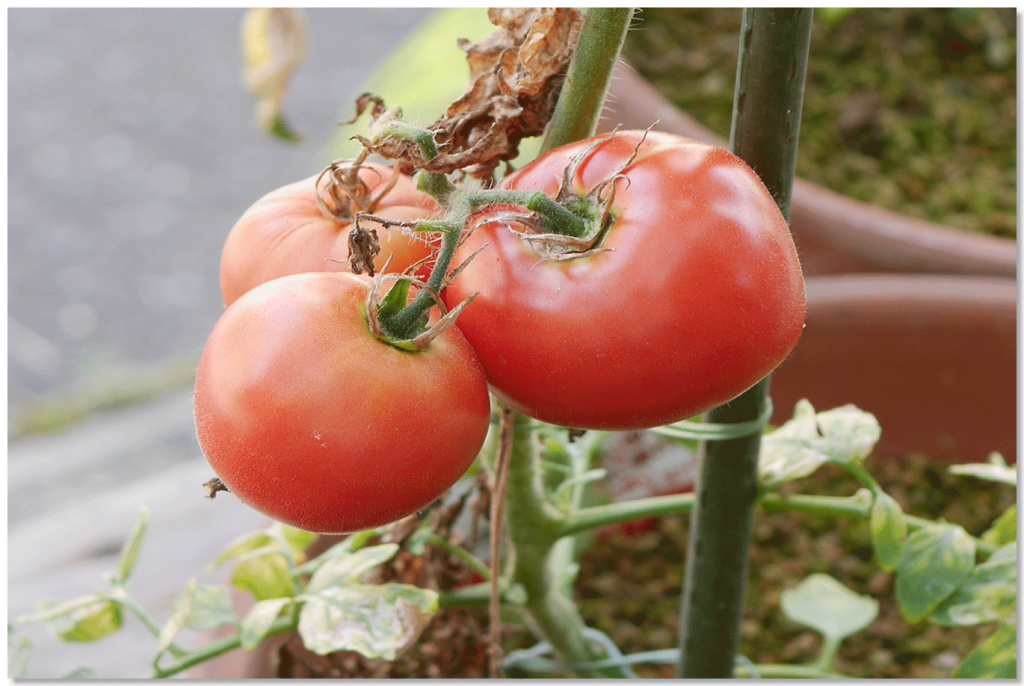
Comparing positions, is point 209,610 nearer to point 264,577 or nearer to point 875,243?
point 264,577

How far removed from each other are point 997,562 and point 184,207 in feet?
5.59

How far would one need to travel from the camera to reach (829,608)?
720 mm

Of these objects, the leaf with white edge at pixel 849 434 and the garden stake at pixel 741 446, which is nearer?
the garden stake at pixel 741 446

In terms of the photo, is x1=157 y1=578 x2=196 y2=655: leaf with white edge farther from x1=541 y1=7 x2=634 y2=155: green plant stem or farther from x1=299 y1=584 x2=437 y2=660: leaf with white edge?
x1=541 y1=7 x2=634 y2=155: green plant stem

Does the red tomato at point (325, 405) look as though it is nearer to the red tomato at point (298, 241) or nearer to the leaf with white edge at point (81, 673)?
the red tomato at point (298, 241)

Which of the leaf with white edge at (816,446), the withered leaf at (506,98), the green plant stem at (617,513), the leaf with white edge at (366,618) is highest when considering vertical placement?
the withered leaf at (506,98)

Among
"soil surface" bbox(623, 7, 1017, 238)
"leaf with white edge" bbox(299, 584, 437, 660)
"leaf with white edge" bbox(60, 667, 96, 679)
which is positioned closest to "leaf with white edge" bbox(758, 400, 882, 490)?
"leaf with white edge" bbox(299, 584, 437, 660)

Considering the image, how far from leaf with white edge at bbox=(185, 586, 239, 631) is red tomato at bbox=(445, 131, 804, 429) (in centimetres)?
30

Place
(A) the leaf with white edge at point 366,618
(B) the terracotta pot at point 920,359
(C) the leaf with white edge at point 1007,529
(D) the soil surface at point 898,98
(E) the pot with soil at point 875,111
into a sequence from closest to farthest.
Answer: (A) the leaf with white edge at point 366,618, (C) the leaf with white edge at point 1007,529, (B) the terracotta pot at point 920,359, (E) the pot with soil at point 875,111, (D) the soil surface at point 898,98

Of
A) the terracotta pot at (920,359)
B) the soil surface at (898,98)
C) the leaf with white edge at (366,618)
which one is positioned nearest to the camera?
the leaf with white edge at (366,618)

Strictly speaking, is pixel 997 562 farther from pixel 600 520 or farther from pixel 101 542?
pixel 101 542

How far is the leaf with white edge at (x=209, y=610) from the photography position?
0.53 meters

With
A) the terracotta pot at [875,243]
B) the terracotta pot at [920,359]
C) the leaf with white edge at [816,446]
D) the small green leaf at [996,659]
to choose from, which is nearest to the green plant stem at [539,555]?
the leaf with white edge at [816,446]

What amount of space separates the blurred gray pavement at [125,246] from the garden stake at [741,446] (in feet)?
1.65
